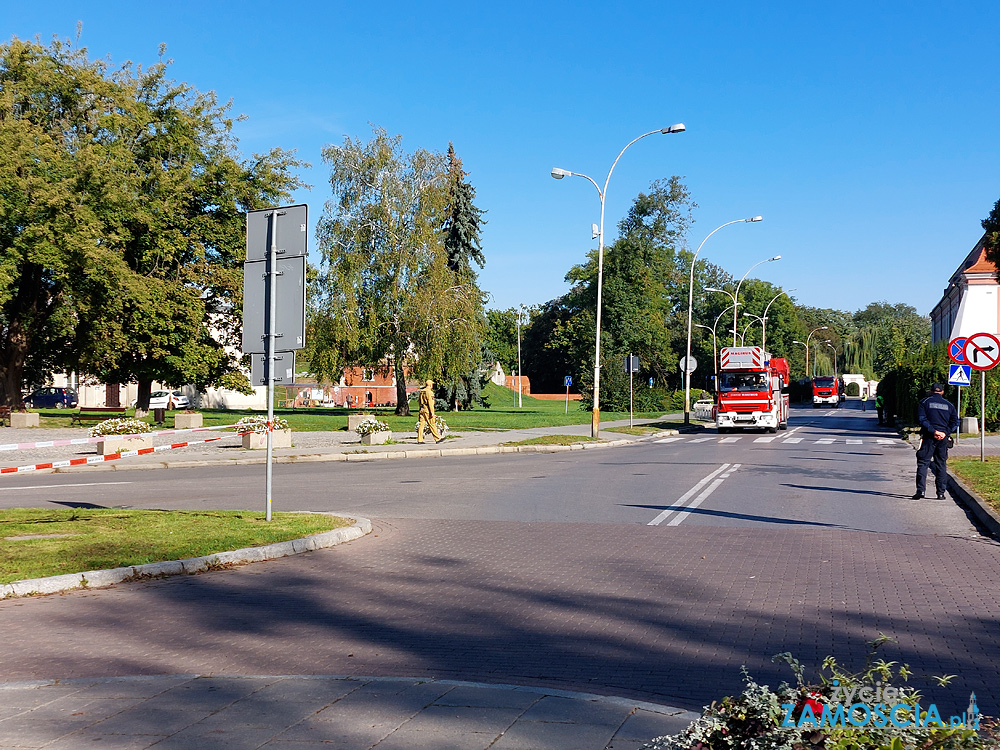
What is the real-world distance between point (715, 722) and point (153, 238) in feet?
137

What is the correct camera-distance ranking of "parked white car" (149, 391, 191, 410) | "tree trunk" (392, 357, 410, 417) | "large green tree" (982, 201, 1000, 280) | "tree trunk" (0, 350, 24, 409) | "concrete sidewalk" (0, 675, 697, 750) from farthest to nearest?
"parked white car" (149, 391, 191, 410), "tree trunk" (392, 357, 410, 417), "tree trunk" (0, 350, 24, 409), "large green tree" (982, 201, 1000, 280), "concrete sidewalk" (0, 675, 697, 750)

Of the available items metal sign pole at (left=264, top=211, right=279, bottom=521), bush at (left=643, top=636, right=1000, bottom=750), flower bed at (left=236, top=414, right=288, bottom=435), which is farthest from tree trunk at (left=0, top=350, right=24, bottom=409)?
bush at (left=643, top=636, right=1000, bottom=750)

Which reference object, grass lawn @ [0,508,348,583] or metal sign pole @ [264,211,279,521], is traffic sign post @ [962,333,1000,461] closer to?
grass lawn @ [0,508,348,583]

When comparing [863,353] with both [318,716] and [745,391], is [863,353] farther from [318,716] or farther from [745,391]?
[318,716]

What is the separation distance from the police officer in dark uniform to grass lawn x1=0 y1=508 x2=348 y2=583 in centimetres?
967

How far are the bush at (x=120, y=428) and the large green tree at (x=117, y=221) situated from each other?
1375 cm

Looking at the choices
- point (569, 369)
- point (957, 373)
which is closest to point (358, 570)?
point (957, 373)

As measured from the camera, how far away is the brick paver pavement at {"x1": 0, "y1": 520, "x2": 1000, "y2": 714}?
218 inches

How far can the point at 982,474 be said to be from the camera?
17.9 metres

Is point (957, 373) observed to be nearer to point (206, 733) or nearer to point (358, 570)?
point (358, 570)

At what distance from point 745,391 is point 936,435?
2438 centimetres

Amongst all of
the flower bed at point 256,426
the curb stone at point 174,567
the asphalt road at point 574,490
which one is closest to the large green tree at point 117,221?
the flower bed at point 256,426

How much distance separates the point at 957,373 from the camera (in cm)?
2225

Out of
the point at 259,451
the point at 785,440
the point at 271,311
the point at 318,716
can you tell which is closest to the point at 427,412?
the point at 259,451
